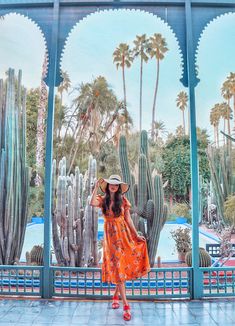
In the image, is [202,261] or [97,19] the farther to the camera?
[97,19]

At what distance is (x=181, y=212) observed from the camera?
180 inches

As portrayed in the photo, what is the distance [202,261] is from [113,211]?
130cm

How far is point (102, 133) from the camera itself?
4562 millimetres

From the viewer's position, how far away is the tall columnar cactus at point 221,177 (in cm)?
421

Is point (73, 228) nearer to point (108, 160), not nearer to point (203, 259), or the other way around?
point (108, 160)

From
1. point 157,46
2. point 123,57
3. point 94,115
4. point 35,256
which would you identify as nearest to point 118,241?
point 35,256

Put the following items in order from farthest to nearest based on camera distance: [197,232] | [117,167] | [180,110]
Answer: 1. [180,110]
2. [117,167]
3. [197,232]

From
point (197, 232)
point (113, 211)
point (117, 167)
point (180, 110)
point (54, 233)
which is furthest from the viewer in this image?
point (180, 110)

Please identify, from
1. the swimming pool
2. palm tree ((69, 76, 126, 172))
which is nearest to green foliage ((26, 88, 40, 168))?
palm tree ((69, 76, 126, 172))

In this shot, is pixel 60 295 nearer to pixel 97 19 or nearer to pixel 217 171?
pixel 217 171

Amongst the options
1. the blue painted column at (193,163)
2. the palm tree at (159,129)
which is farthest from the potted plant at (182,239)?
the palm tree at (159,129)

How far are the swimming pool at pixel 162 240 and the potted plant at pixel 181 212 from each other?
0.13m

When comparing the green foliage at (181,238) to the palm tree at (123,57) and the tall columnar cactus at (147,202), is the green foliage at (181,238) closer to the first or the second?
the tall columnar cactus at (147,202)

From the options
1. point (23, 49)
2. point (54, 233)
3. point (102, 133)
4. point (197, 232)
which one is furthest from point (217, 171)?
point (23, 49)
